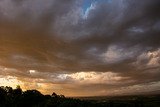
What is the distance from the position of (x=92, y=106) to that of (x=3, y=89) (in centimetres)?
6126

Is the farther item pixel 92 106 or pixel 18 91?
pixel 18 91

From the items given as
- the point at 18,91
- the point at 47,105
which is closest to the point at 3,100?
the point at 18,91

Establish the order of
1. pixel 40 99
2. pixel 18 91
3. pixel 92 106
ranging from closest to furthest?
1. pixel 92 106
2. pixel 40 99
3. pixel 18 91

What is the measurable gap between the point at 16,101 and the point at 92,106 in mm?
40550

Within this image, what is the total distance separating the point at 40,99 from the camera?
501 ft

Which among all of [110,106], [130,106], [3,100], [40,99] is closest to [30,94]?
[40,99]

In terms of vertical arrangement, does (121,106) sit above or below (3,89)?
below

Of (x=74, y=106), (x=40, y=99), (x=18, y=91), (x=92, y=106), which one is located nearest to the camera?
(x=74, y=106)

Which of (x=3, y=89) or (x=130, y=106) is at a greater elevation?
(x=3, y=89)

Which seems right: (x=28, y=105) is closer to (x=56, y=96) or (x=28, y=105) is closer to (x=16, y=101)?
(x=16, y=101)

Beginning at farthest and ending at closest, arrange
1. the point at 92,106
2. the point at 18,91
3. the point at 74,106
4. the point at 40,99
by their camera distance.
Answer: the point at 18,91 < the point at 40,99 < the point at 92,106 < the point at 74,106

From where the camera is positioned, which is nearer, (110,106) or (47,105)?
(47,105)

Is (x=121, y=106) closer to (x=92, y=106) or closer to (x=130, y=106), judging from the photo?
(x=130, y=106)

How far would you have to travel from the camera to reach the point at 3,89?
170m
